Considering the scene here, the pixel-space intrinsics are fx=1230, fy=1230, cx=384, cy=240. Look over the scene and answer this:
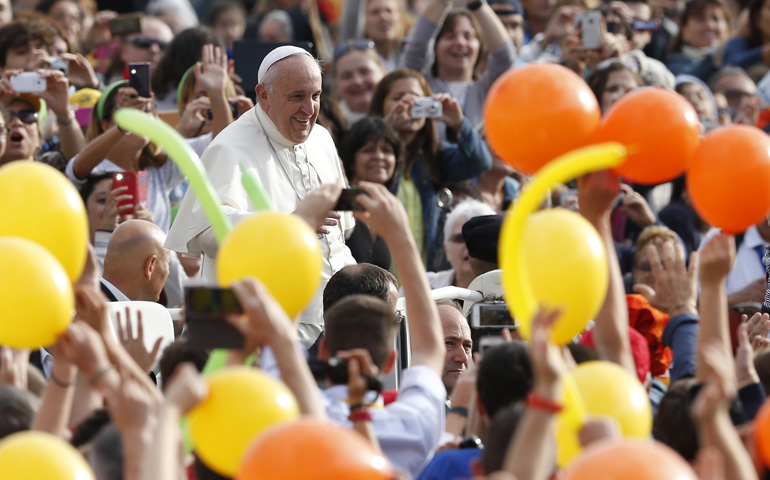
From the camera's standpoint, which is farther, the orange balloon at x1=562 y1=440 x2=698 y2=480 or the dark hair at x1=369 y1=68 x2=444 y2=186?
the dark hair at x1=369 y1=68 x2=444 y2=186

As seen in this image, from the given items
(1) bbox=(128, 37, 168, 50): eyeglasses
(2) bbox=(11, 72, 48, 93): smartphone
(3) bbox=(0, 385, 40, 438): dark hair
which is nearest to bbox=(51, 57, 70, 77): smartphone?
(2) bbox=(11, 72, 48, 93): smartphone

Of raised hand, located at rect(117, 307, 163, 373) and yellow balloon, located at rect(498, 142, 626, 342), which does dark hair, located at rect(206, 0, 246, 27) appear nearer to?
raised hand, located at rect(117, 307, 163, 373)

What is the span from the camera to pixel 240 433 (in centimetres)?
293

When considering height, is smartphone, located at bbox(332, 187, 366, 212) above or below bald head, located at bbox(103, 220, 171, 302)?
above

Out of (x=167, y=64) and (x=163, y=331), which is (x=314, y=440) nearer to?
(x=163, y=331)

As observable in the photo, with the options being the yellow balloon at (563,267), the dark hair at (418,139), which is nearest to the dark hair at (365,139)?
the dark hair at (418,139)

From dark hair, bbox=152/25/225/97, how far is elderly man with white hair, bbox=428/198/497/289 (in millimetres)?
1770

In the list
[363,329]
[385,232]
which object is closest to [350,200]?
[385,232]

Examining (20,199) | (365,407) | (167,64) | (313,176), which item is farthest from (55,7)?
(365,407)

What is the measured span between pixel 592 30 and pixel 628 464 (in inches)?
255

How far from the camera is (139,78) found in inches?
266

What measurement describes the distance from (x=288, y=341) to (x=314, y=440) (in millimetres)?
481

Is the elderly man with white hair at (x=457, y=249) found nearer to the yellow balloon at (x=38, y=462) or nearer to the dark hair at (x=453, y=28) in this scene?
the dark hair at (x=453, y=28)

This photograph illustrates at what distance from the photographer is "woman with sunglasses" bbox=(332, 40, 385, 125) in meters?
8.32
